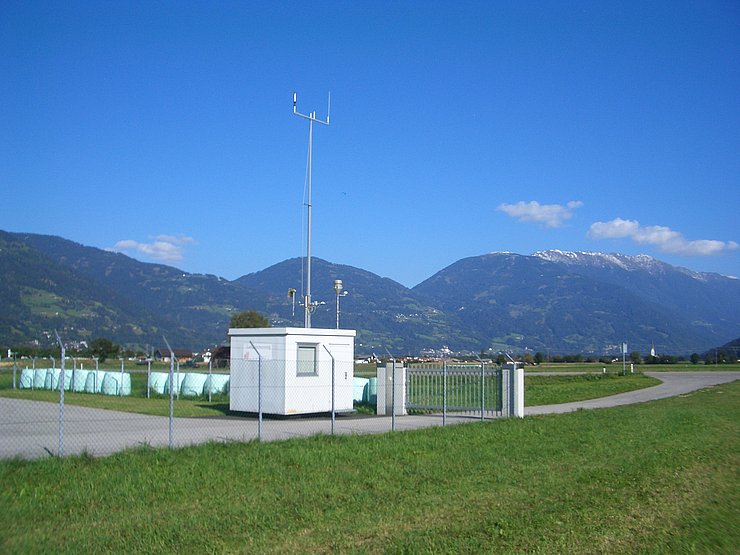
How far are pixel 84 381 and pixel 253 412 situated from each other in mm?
17358

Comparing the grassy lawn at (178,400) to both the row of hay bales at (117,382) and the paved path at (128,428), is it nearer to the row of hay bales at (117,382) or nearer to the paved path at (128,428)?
the row of hay bales at (117,382)

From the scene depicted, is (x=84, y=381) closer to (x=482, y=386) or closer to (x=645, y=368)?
(x=482, y=386)

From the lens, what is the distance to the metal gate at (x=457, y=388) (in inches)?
941

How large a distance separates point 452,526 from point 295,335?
537 inches

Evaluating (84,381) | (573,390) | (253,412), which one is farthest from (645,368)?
(253,412)

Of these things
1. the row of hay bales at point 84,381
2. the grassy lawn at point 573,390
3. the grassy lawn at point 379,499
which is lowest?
the grassy lawn at point 573,390

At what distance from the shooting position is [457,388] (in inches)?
959

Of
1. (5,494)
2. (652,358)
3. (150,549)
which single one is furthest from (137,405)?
(652,358)

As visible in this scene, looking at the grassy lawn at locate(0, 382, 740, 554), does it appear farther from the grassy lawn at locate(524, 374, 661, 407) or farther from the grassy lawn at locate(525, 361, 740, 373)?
the grassy lawn at locate(525, 361, 740, 373)

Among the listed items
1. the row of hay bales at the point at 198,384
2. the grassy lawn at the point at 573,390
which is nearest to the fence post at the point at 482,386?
the grassy lawn at the point at 573,390

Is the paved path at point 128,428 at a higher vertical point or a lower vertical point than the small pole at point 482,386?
lower

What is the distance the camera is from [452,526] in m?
9.27

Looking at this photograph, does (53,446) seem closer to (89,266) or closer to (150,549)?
(150,549)

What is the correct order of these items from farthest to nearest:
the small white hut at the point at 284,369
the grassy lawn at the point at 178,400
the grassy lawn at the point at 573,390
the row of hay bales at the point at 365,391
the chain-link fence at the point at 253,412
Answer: the grassy lawn at the point at 573,390 < the row of hay bales at the point at 365,391 < the grassy lawn at the point at 178,400 < the small white hut at the point at 284,369 < the chain-link fence at the point at 253,412
